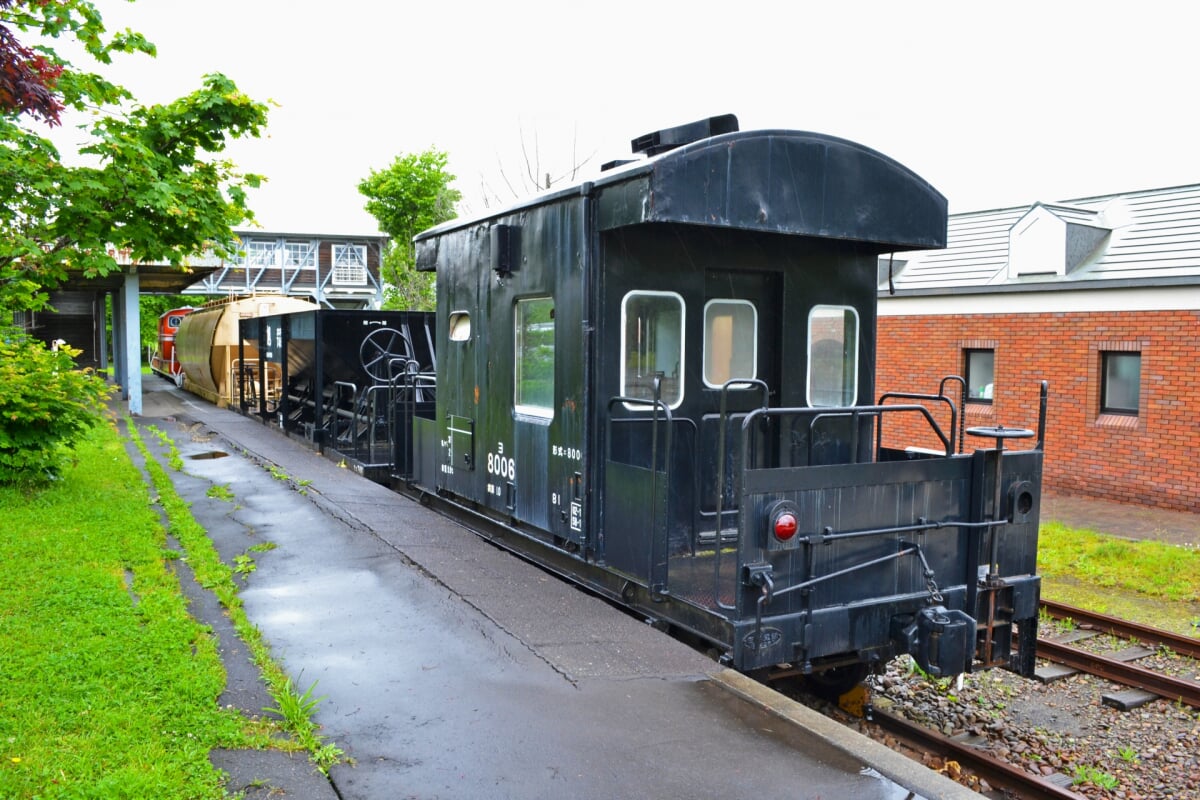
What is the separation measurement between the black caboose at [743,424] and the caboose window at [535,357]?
0.07ft

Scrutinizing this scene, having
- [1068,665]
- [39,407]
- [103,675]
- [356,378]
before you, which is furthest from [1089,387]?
[103,675]

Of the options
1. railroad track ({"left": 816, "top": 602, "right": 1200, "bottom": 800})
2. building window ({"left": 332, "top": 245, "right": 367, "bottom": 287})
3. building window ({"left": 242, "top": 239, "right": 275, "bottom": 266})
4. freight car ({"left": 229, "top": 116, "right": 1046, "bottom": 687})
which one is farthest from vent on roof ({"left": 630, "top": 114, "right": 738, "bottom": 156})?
building window ({"left": 242, "top": 239, "right": 275, "bottom": 266})

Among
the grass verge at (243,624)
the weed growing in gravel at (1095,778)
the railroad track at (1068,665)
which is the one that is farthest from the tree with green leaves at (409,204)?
the weed growing in gravel at (1095,778)

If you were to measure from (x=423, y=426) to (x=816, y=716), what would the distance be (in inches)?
242

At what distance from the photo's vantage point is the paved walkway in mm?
12180

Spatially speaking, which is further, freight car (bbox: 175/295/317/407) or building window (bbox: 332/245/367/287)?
building window (bbox: 332/245/367/287)

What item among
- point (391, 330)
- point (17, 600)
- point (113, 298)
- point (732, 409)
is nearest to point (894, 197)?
point (732, 409)

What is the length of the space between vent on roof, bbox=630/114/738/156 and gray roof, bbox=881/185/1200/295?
413 inches

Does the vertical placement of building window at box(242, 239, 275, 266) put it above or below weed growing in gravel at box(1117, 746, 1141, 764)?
above

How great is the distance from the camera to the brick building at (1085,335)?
14.3 meters

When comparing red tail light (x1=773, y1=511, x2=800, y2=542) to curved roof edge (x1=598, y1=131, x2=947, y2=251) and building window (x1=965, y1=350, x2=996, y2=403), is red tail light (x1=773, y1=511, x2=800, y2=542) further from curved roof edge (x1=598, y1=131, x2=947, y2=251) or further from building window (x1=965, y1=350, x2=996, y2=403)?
building window (x1=965, y1=350, x2=996, y2=403)

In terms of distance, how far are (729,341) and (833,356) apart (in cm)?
90

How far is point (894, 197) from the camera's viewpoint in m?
6.13

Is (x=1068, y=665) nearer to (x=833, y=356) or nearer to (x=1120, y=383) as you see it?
(x=833, y=356)
